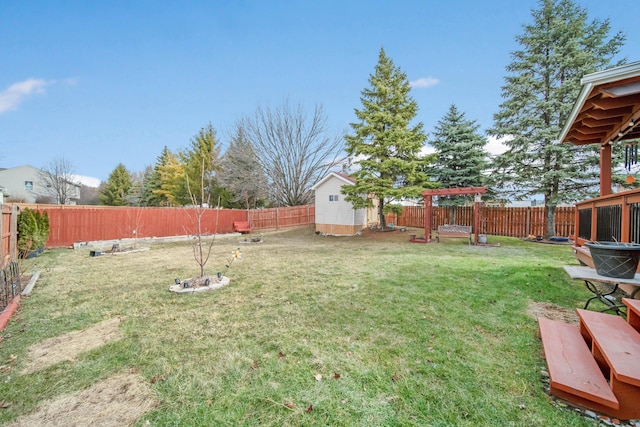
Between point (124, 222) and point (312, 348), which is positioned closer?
point (312, 348)

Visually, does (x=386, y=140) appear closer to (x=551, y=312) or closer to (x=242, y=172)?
(x=551, y=312)

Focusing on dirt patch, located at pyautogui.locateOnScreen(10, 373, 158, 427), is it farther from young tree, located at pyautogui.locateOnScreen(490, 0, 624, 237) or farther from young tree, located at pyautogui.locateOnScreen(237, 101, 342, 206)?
young tree, located at pyautogui.locateOnScreen(237, 101, 342, 206)

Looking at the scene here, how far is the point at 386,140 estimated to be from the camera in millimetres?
12773

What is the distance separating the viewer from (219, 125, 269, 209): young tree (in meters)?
22.8

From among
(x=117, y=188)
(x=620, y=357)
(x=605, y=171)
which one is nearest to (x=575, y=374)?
(x=620, y=357)

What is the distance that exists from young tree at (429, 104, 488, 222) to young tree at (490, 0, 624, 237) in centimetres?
87

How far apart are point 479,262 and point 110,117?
914 inches

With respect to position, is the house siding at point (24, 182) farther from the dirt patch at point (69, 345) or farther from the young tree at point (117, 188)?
the dirt patch at point (69, 345)

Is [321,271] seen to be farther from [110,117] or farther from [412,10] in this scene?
[110,117]

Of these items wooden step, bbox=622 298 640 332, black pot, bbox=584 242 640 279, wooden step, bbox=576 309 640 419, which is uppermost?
black pot, bbox=584 242 640 279

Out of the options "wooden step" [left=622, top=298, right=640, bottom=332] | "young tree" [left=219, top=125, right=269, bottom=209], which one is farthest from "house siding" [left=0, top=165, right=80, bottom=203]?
"wooden step" [left=622, top=298, right=640, bottom=332]

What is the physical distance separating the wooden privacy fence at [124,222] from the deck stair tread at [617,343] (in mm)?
10842

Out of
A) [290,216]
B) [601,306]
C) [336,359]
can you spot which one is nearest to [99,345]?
[336,359]

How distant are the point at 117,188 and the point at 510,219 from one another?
Answer: 39.6 m
